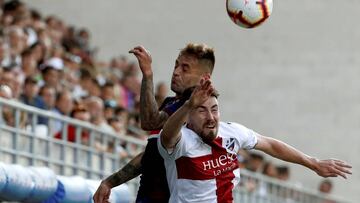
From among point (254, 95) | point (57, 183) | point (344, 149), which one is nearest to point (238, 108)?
point (254, 95)

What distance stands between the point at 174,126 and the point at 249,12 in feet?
4.71

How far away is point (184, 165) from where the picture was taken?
9.32m

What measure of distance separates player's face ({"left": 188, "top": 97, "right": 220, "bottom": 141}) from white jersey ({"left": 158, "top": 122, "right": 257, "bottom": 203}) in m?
0.09

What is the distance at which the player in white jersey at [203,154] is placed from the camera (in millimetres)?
9148

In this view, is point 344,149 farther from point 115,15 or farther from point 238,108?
point 115,15

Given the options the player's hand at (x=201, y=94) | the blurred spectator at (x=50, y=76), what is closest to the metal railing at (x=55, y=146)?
the blurred spectator at (x=50, y=76)

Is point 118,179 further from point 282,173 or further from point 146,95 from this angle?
point 282,173

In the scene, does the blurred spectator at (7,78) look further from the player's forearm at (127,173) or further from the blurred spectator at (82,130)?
the player's forearm at (127,173)

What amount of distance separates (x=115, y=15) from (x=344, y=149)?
534 cm

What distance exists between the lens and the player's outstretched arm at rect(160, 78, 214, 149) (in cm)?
867

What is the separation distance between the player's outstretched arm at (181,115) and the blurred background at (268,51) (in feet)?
55.6

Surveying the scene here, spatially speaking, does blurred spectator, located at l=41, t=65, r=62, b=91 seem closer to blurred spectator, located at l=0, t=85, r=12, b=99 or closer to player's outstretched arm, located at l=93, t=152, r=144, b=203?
blurred spectator, located at l=0, t=85, r=12, b=99

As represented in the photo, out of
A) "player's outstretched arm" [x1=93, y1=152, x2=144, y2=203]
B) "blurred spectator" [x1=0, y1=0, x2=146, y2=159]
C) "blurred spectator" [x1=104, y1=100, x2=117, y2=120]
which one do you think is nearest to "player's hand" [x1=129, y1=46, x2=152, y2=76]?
"player's outstretched arm" [x1=93, y1=152, x2=144, y2=203]

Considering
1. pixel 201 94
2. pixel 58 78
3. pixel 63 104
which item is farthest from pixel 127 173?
pixel 58 78
